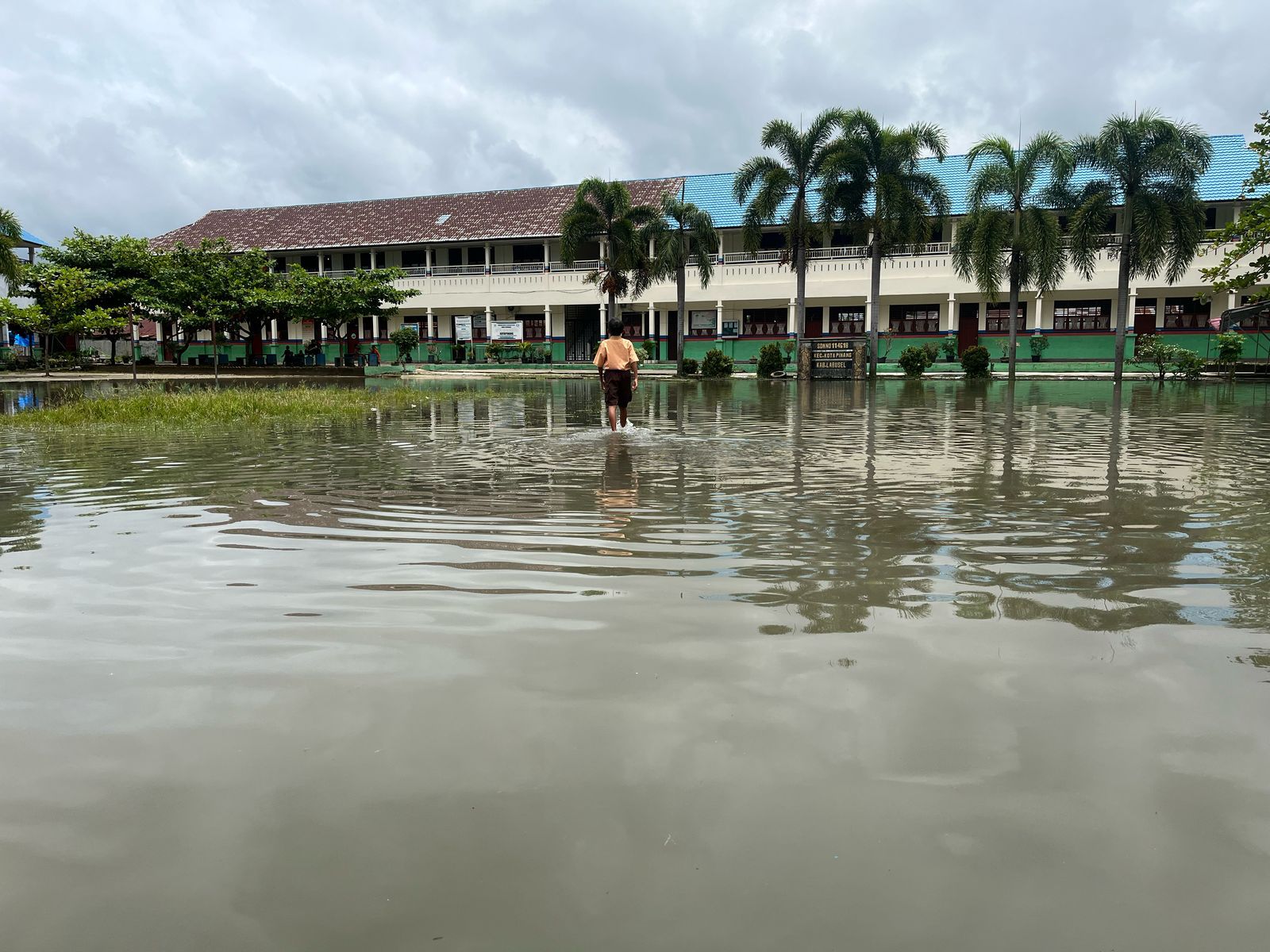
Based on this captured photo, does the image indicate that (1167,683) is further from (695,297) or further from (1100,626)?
(695,297)

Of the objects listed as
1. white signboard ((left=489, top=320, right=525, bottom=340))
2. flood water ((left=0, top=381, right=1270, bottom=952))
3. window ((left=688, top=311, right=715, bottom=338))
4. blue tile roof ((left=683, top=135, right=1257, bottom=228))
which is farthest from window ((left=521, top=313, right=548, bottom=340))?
flood water ((left=0, top=381, right=1270, bottom=952))

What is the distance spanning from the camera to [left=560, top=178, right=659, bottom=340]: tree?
36.8 metres

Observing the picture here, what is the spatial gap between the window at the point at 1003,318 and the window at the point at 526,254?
68.9 ft

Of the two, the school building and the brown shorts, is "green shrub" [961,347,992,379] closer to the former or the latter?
the school building

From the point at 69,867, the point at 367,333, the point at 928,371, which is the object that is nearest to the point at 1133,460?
the point at 69,867

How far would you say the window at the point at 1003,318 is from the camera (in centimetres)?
4075

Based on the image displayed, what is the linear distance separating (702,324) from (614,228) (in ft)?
29.7

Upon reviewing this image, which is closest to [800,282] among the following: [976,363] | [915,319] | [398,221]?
[976,363]

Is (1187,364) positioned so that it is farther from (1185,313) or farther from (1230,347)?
Result: (1185,313)

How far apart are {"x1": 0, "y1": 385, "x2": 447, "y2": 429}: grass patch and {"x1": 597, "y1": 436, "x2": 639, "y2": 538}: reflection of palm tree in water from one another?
265 inches

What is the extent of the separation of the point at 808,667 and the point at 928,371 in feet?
117

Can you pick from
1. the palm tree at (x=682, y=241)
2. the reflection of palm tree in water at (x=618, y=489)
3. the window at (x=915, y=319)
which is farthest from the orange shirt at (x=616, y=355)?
the window at (x=915, y=319)

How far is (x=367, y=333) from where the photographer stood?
5056cm

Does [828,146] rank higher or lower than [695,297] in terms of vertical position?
higher
